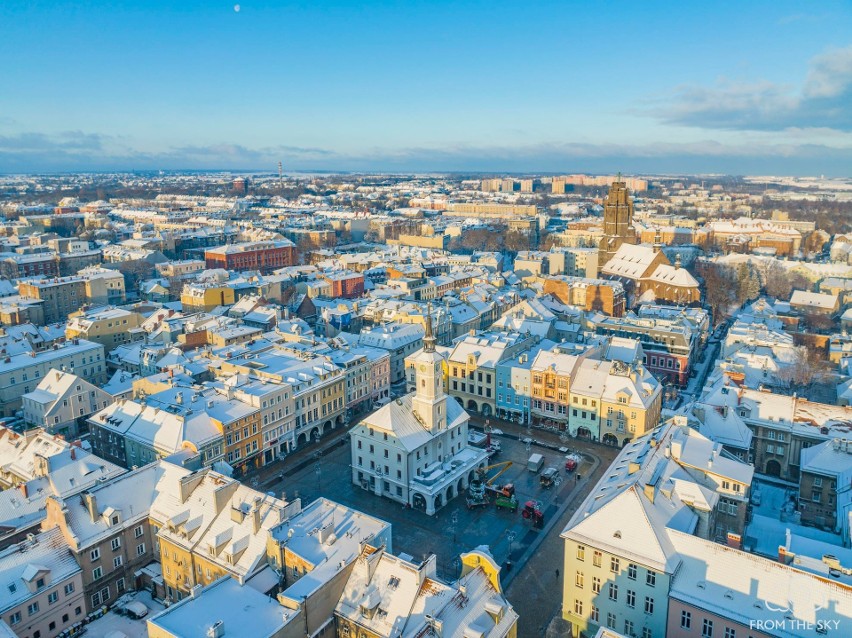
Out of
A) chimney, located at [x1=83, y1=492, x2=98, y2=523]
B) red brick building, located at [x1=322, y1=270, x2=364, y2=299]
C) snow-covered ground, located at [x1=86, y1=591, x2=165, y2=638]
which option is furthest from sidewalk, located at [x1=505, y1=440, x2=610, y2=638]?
red brick building, located at [x1=322, y1=270, x2=364, y2=299]

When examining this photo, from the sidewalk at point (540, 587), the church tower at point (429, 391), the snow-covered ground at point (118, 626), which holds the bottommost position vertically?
the sidewalk at point (540, 587)

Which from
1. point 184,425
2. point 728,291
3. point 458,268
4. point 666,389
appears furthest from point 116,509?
point 728,291

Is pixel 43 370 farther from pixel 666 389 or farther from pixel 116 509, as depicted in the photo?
pixel 666 389

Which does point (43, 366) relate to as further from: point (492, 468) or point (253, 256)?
point (253, 256)

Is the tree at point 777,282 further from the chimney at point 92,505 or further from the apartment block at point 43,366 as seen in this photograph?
the chimney at point 92,505

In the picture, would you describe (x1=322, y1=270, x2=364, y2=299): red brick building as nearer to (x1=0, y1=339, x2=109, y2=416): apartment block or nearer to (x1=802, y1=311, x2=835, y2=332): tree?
(x1=0, y1=339, x2=109, y2=416): apartment block

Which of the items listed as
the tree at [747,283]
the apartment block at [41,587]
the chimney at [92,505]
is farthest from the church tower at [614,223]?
the apartment block at [41,587]
